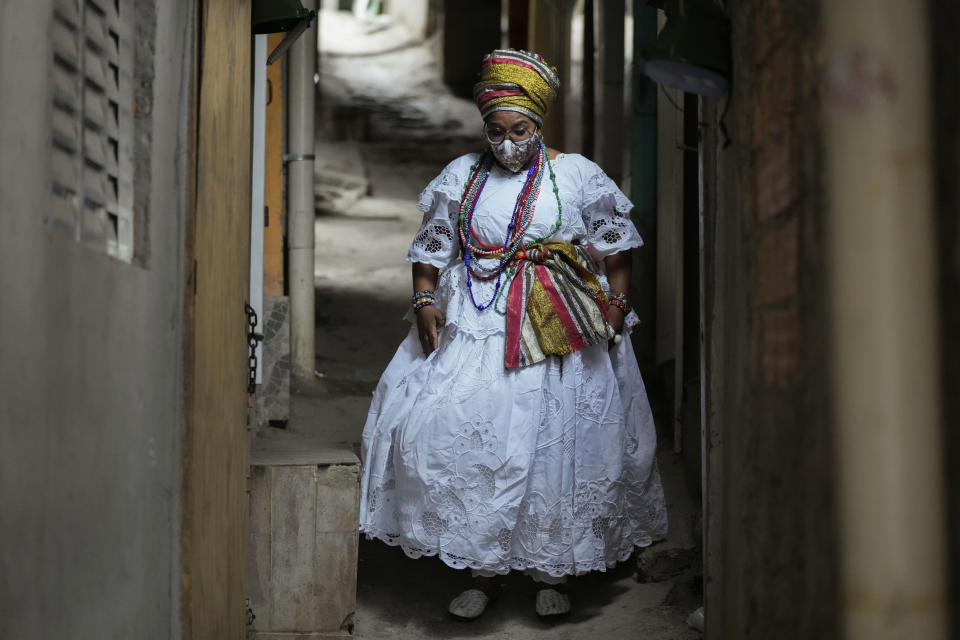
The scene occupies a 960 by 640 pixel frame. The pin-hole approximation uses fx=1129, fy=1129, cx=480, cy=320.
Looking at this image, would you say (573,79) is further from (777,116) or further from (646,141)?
(777,116)

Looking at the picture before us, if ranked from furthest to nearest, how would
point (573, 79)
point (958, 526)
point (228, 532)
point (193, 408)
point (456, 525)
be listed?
point (573, 79)
point (456, 525)
point (228, 532)
point (193, 408)
point (958, 526)

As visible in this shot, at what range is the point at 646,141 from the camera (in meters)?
5.60

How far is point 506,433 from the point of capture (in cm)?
374

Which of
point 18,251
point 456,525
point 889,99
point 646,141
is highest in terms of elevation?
point 646,141

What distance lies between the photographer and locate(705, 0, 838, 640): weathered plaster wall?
178 centimetres

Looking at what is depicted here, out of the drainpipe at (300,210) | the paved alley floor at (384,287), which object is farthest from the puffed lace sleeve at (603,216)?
the drainpipe at (300,210)

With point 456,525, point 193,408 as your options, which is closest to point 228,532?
point 193,408

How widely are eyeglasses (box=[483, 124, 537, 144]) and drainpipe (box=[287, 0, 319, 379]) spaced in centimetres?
210

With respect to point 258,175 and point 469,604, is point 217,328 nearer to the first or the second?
point 469,604

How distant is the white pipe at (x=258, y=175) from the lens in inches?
189

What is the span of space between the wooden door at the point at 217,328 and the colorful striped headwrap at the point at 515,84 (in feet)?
3.67

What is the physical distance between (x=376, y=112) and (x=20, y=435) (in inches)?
532

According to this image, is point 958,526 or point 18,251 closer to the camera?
point 958,526

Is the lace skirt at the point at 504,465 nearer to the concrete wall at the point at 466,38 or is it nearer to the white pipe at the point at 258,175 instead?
the white pipe at the point at 258,175
